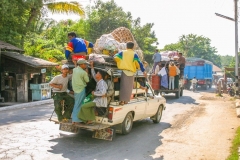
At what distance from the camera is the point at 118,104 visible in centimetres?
782

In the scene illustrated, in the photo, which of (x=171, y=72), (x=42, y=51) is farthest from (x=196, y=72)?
(x=42, y=51)

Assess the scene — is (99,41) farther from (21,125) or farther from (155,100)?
(21,125)

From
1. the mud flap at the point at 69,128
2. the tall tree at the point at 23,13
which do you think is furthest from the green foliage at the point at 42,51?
the mud flap at the point at 69,128

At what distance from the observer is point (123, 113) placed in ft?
26.0

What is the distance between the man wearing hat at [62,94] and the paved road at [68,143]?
25.3 inches

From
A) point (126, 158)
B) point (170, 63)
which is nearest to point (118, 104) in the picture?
point (126, 158)

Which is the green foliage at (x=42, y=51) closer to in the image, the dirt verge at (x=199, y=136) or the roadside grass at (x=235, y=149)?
the dirt verge at (x=199, y=136)

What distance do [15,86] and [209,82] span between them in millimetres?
25250

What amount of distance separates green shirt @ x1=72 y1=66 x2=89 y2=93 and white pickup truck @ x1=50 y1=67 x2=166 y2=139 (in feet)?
2.45

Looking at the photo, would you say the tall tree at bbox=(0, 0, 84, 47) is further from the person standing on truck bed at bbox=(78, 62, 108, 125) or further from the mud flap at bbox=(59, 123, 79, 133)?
the person standing on truck bed at bbox=(78, 62, 108, 125)

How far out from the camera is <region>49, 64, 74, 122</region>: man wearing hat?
781 centimetres

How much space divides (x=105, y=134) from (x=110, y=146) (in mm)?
443

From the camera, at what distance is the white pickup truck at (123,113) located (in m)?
7.42

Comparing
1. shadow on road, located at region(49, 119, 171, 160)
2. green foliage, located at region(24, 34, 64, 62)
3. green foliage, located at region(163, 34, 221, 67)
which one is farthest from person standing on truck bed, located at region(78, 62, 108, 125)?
green foliage, located at region(163, 34, 221, 67)
